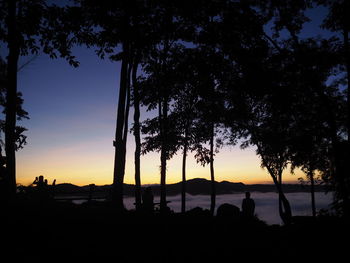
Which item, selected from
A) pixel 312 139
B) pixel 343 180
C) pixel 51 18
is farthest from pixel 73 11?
pixel 343 180

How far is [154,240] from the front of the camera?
7.03 metres

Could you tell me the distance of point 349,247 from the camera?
25.0 feet

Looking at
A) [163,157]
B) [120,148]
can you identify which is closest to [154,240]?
[120,148]

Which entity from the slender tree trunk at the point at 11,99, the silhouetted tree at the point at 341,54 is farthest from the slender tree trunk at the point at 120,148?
the silhouetted tree at the point at 341,54

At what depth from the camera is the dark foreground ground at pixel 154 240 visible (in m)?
5.73

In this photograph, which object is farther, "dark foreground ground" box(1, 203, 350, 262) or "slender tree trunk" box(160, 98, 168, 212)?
"slender tree trunk" box(160, 98, 168, 212)

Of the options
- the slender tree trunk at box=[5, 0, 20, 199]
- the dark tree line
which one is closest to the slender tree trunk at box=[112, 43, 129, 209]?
the dark tree line

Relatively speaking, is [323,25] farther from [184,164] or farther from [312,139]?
[184,164]

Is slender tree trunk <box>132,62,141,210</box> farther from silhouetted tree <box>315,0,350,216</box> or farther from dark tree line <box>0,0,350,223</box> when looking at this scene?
silhouetted tree <box>315,0,350,216</box>

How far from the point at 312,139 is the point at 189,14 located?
1016 centimetres

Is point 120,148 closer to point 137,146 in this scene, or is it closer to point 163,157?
point 137,146

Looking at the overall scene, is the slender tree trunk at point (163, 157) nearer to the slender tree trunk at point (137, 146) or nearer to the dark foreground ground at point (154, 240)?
the slender tree trunk at point (137, 146)

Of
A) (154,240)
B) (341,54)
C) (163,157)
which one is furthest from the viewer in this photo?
(163,157)

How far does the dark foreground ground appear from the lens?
573 centimetres
